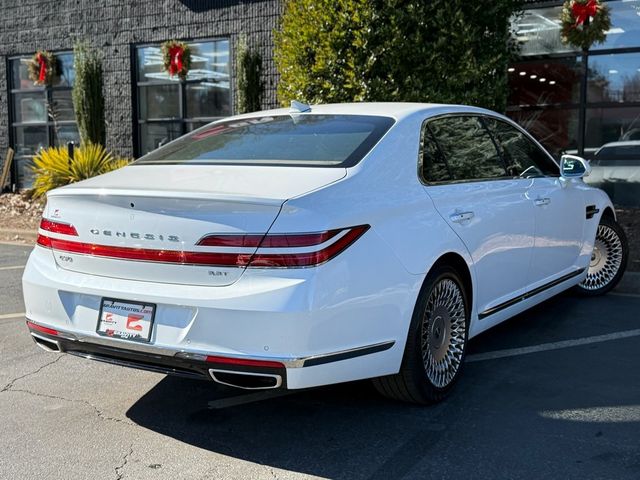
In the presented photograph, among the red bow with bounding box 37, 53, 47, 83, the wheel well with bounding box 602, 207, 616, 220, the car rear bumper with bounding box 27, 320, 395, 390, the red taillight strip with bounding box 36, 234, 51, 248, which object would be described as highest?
the red bow with bounding box 37, 53, 47, 83

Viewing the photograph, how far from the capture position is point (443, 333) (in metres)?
3.93

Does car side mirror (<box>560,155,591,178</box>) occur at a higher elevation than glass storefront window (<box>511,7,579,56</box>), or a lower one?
lower

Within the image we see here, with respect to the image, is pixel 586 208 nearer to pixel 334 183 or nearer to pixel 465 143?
pixel 465 143

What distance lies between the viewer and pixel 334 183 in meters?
3.35

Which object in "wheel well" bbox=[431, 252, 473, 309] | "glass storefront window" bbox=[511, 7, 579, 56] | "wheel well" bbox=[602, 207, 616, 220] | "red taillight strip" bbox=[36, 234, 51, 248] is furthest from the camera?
"glass storefront window" bbox=[511, 7, 579, 56]

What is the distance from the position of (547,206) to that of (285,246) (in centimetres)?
261

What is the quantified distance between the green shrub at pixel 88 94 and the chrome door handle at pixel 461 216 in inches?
434

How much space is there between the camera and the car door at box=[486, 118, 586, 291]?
4.90 m

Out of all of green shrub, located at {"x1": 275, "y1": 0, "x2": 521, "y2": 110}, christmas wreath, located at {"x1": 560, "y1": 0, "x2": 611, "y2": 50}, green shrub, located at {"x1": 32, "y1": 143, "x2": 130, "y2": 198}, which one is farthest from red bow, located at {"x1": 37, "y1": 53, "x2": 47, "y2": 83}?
christmas wreath, located at {"x1": 560, "y1": 0, "x2": 611, "y2": 50}

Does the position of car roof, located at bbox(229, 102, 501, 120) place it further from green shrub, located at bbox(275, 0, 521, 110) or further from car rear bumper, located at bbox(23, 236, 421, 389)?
green shrub, located at bbox(275, 0, 521, 110)

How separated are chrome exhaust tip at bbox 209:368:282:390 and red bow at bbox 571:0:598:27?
28.1ft

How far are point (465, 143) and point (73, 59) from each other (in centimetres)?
1229

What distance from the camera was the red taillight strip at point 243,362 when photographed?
3078 mm

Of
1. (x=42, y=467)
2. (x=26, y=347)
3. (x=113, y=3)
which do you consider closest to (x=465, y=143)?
(x=42, y=467)
